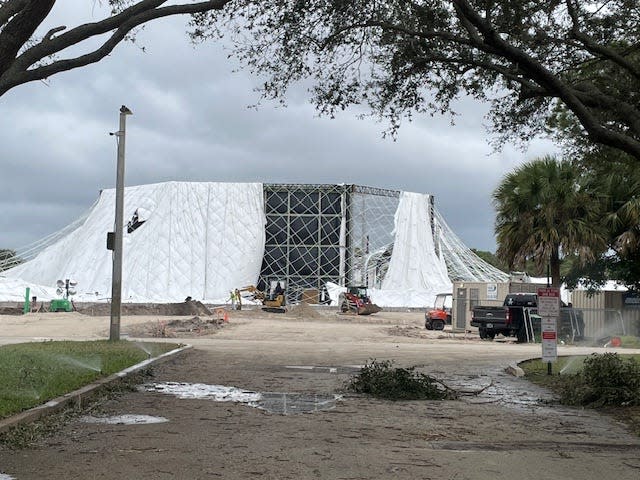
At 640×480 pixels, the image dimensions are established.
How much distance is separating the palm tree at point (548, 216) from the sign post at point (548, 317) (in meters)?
11.4

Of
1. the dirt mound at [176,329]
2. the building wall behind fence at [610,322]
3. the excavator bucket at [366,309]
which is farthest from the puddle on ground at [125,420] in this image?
the excavator bucket at [366,309]

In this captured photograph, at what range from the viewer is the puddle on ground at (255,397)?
11141 millimetres

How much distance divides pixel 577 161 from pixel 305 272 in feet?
204

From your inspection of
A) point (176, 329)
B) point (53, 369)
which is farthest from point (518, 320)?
point (53, 369)

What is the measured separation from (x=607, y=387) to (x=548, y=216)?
15.7m

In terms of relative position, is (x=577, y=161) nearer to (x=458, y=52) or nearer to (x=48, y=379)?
(x=458, y=52)

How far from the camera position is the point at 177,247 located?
7812 centimetres

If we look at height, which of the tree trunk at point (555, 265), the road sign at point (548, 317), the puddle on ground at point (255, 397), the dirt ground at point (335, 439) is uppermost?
the tree trunk at point (555, 265)

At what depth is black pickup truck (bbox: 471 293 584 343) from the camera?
103ft

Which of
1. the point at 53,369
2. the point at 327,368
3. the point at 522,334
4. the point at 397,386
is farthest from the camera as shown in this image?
the point at 522,334

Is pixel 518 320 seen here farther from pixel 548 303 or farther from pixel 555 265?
pixel 548 303

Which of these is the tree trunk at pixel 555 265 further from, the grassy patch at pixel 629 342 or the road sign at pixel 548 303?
the road sign at pixel 548 303

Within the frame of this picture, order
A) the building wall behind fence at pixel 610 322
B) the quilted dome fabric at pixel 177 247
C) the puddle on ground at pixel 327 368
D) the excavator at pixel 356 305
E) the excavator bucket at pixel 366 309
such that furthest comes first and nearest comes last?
the quilted dome fabric at pixel 177 247, the excavator at pixel 356 305, the excavator bucket at pixel 366 309, the building wall behind fence at pixel 610 322, the puddle on ground at pixel 327 368

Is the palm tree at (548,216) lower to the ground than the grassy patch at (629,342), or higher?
higher
